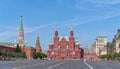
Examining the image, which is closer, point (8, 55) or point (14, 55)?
point (8, 55)

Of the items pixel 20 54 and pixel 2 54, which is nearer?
pixel 2 54

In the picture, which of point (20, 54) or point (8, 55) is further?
point (20, 54)

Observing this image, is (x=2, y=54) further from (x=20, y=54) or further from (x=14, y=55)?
(x=20, y=54)

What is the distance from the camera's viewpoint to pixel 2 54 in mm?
149750

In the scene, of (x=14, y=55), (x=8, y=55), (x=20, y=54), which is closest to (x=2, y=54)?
(x=8, y=55)

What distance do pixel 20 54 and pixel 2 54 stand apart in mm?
30798

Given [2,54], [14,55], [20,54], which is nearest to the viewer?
[2,54]

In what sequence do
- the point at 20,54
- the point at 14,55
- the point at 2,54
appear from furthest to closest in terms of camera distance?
the point at 20,54
the point at 14,55
the point at 2,54

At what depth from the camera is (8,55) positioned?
15712 cm

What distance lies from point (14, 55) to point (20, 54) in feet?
36.8

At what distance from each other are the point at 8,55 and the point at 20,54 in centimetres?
2328

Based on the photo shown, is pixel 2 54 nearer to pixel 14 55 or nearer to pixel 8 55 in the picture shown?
pixel 8 55

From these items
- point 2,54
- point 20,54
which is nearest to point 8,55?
point 2,54

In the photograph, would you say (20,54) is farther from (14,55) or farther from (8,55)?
(8,55)
